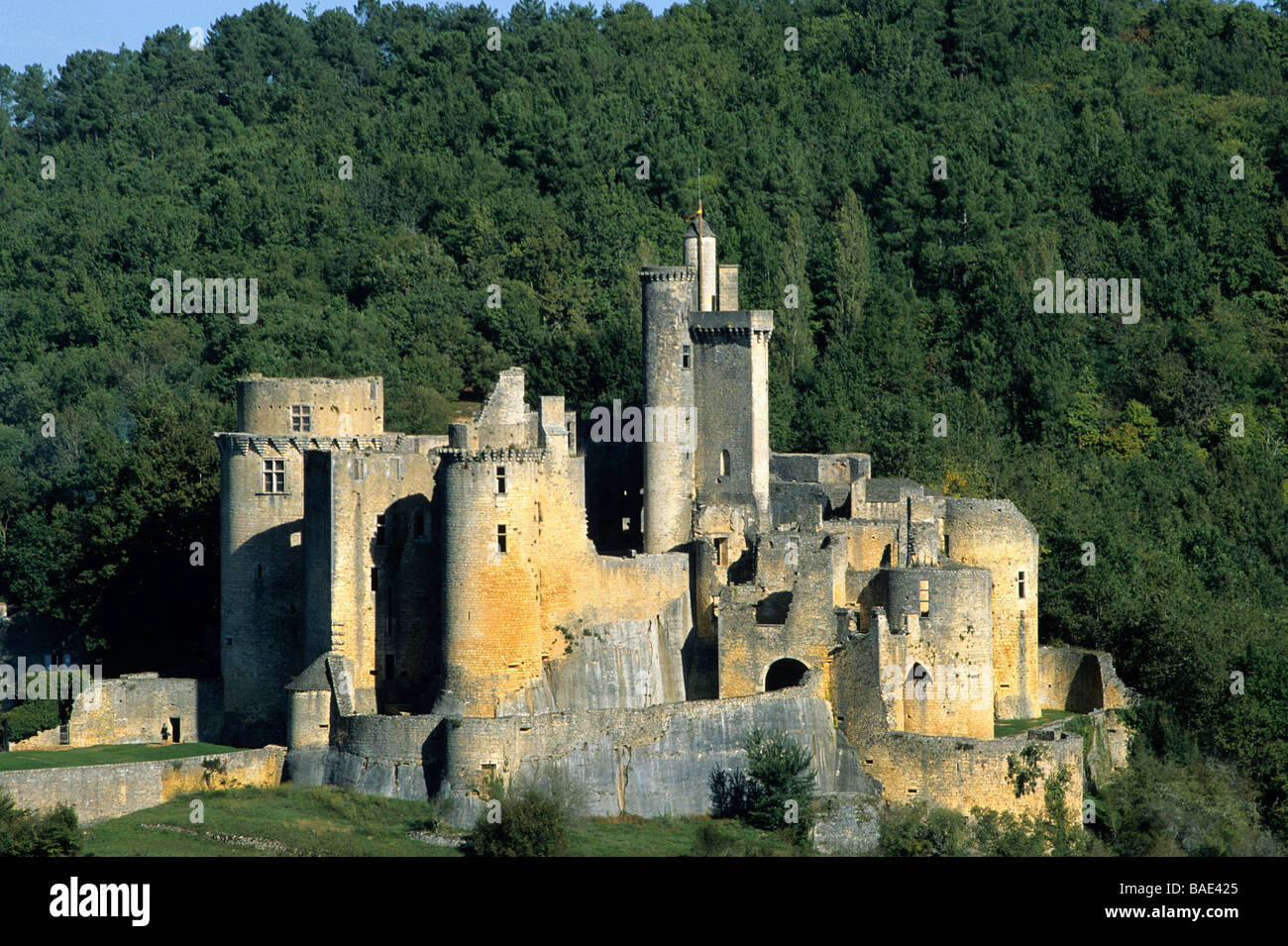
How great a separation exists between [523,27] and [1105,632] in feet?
212

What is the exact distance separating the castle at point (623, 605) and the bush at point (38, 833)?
562cm

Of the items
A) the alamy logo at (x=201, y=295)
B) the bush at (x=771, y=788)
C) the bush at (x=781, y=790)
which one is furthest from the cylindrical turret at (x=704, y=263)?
the alamy logo at (x=201, y=295)

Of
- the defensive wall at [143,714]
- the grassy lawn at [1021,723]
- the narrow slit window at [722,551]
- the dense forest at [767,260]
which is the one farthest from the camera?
the dense forest at [767,260]

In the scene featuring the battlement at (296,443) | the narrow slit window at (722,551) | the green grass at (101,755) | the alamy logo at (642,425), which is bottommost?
the green grass at (101,755)

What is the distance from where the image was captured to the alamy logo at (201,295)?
8362 cm

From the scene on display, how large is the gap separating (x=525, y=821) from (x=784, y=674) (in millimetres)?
8239

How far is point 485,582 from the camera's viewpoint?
45250 mm

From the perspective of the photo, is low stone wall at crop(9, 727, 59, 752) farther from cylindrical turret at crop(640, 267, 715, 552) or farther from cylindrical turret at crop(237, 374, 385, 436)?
cylindrical turret at crop(640, 267, 715, 552)

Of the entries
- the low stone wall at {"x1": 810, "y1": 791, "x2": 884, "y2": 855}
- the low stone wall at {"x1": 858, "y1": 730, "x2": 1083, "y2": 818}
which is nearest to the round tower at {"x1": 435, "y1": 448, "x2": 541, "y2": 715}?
the low stone wall at {"x1": 810, "y1": 791, "x2": 884, "y2": 855}

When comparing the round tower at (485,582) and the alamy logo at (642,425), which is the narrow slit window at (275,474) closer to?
the round tower at (485,582)

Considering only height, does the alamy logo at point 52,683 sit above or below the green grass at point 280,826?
above

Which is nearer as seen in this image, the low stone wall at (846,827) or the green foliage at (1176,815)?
the low stone wall at (846,827)
